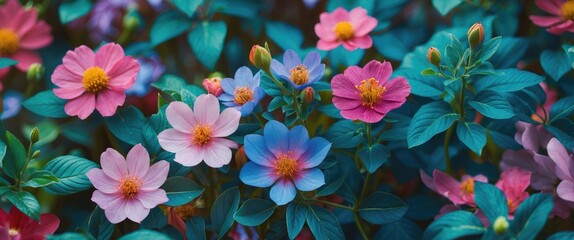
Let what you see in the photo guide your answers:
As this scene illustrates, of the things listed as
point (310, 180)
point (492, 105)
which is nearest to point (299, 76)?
point (310, 180)

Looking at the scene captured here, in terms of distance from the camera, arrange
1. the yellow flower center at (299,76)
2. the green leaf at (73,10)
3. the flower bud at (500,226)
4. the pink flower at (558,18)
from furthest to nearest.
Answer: the green leaf at (73,10), the pink flower at (558,18), the yellow flower center at (299,76), the flower bud at (500,226)

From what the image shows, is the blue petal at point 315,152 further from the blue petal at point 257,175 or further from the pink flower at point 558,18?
→ the pink flower at point 558,18

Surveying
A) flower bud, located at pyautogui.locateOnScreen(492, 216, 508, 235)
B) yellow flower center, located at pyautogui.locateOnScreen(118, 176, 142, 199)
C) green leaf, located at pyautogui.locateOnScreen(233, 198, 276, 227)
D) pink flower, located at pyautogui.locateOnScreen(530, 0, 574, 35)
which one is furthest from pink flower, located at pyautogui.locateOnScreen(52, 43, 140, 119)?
pink flower, located at pyautogui.locateOnScreen(530, 0, 574, 35)

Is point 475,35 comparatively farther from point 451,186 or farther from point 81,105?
point 81,105

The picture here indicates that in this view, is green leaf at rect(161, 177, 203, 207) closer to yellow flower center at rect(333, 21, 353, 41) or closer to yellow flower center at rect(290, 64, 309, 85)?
yellow flower center at rect(290, 64, 309, 85)

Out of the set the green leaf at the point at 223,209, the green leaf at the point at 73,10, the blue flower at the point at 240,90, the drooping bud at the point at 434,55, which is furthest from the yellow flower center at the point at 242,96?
the green leaf at the point at 73,10
